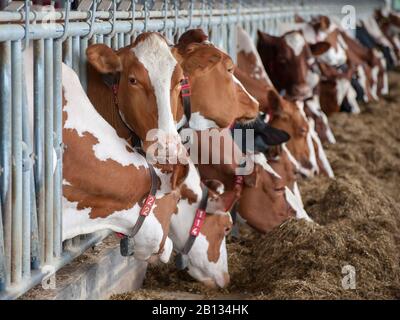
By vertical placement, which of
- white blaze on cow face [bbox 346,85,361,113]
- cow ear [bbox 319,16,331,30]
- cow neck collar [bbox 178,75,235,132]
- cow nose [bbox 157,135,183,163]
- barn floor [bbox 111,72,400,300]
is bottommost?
barn floor [bbox 111,72,400,300]

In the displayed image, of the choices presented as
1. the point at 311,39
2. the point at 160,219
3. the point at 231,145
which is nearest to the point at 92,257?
the point at 160,219

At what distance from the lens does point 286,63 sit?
8.77 m

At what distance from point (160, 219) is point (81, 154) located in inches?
25.0

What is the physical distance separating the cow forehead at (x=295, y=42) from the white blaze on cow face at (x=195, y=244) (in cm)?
405

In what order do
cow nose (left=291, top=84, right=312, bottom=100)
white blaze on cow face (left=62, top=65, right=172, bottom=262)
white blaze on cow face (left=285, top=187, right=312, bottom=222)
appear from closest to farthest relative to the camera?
white blaze on cow face (left=62, top=65, right=172, bottom=262)
white blaze on cow face (left=285, top=187, right=312, bottom=222)
cow nose (left=291, top=84, right=312, bottom=100)

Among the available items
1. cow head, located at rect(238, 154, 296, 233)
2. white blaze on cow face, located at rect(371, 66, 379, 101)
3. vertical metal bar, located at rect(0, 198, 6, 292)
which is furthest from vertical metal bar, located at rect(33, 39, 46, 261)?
white blaze on cow face, located at rect(371, 66, 379, 101)

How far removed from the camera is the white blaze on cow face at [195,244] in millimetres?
5039

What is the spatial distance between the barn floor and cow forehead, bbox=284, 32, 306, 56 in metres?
1.97

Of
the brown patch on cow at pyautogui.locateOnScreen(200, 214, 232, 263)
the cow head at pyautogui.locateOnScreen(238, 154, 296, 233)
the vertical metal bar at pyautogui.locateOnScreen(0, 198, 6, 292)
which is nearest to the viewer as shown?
the vertical metal bar at pyautogui.locateOnScreen(0, 198, 6, 292)

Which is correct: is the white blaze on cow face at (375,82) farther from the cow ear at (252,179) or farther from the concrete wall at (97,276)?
the concrete wall at (97,276)

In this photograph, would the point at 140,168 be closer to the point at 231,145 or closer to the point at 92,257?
the point at 92,257

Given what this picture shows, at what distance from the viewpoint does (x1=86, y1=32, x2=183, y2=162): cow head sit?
4008mm

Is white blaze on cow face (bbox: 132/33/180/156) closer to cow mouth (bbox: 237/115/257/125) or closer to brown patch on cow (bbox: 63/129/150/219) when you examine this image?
brown patch on cow (bbox: 63/129/150/219)

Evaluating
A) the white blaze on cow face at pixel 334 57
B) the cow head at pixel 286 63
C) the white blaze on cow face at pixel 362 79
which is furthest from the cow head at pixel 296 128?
the white blaze on cow face at pixel 362 79
